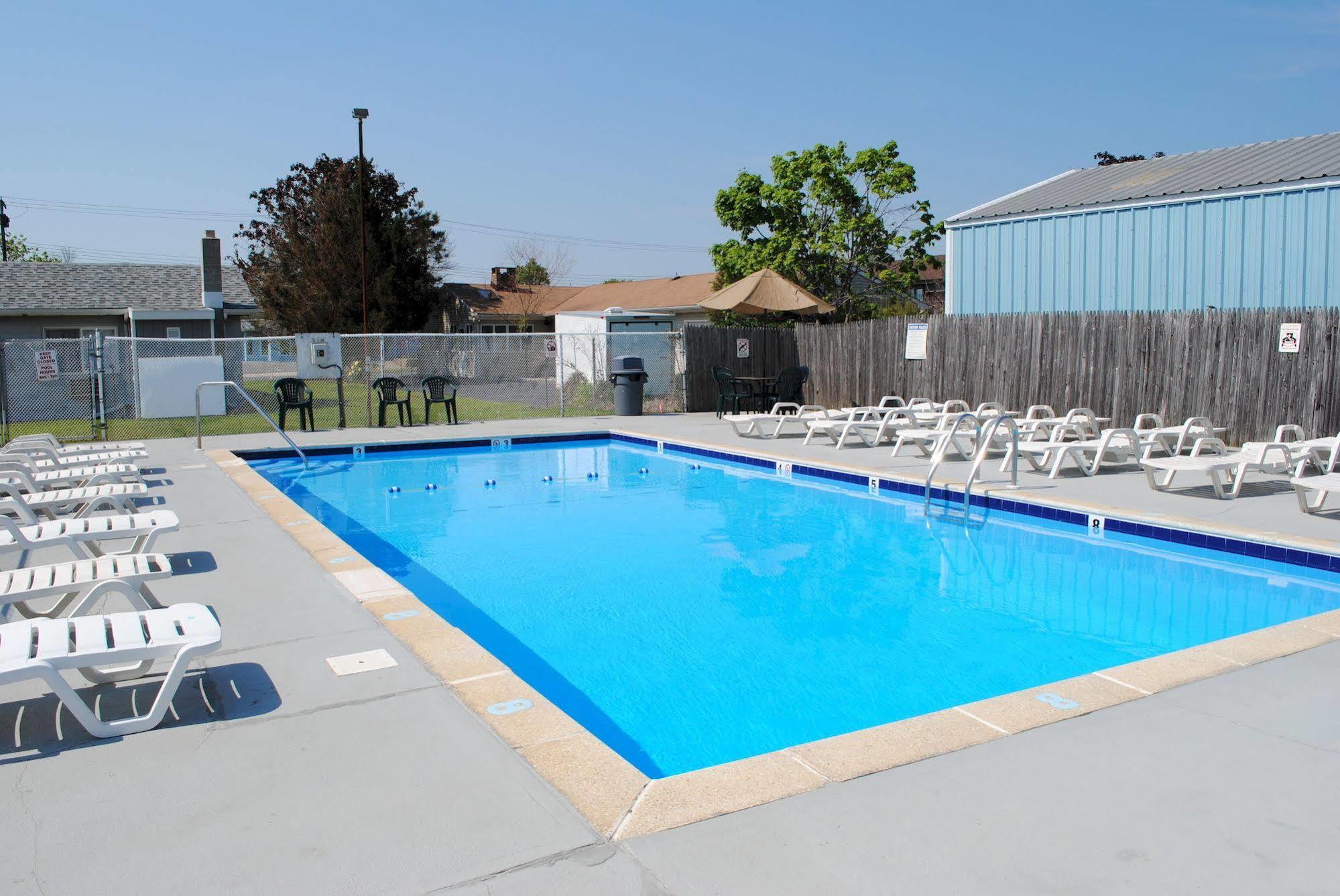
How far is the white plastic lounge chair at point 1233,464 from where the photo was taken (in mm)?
8500

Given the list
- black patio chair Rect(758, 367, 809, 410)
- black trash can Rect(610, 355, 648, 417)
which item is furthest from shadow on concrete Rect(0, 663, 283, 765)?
black patio chair Rect(758, 367, 809, 410)

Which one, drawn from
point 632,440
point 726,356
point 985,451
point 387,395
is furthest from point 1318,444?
point 387,395

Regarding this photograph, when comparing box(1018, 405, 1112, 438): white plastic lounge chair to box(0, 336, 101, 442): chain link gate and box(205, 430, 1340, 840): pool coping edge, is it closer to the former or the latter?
box(205, 430, 1340, 840): pool coping edge

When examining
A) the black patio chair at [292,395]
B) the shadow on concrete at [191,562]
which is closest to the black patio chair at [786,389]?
the black patio chair at [292,395]

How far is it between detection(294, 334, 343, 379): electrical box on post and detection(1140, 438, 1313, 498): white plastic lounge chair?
1178 cm

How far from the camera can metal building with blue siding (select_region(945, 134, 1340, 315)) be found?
1249cm

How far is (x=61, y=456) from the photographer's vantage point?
881 centimetres

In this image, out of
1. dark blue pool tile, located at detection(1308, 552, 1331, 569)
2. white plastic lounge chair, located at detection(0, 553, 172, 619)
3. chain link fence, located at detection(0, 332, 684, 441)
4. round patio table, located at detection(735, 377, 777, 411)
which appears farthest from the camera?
round patio table, located at detection(735, 377, 777, 411)

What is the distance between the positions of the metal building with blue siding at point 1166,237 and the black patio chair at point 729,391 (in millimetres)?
4050

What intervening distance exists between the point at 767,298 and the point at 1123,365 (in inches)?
251

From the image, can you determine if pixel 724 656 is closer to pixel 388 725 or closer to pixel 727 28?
pixel 388 725

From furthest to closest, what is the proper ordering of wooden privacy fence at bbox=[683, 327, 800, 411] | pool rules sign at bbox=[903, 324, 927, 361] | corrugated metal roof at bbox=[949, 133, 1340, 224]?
wooden privacy fence at bbox=[683, 327, 800, 411]
pool rules sign at bbox=[903, 324, 927, 361]
corrugated metal roof at bbox=[949, 133, 1340, 224]

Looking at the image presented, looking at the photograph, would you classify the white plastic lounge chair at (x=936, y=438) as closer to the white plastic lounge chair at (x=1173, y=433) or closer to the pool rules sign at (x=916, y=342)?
the white plastic lounge chair at (x=1173, y=433)

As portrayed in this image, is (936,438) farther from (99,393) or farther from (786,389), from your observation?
(99,393)
